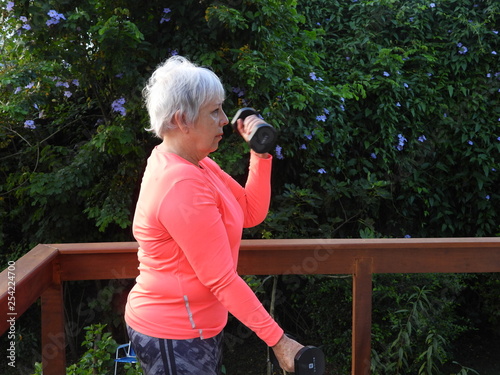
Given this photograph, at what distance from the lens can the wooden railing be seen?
1910 mm

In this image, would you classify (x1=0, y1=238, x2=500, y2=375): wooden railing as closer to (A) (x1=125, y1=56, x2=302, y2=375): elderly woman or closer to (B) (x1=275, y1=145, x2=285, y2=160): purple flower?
(A) (x1=125, y1=56, x2=302, y2=375): elderly woman

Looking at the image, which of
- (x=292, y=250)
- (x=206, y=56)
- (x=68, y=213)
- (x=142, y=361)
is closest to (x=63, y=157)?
(x=68, y=213)

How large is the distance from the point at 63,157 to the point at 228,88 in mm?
1212

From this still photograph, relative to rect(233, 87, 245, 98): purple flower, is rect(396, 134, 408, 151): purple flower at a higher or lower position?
lower

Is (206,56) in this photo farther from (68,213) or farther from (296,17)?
(68,213)

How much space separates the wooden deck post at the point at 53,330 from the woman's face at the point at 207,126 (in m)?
0.82

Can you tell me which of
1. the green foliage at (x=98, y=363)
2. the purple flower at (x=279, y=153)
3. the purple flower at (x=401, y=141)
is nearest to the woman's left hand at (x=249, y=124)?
the green foliage at (x=98, y=363)

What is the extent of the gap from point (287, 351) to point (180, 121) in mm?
605

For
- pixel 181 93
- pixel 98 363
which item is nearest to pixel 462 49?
pixel 98 363

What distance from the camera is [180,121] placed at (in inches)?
54.6

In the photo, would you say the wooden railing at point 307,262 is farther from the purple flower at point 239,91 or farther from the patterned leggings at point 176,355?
the purple flower at point 239,91

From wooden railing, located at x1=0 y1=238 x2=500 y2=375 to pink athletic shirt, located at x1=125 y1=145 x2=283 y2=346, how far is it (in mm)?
501

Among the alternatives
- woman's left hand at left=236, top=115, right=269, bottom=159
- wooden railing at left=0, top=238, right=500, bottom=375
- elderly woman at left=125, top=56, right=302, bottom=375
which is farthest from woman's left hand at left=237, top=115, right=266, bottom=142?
wooden railing at left=0, top=238, right=500, bottom=375

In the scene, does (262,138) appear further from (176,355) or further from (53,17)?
(53,17)
